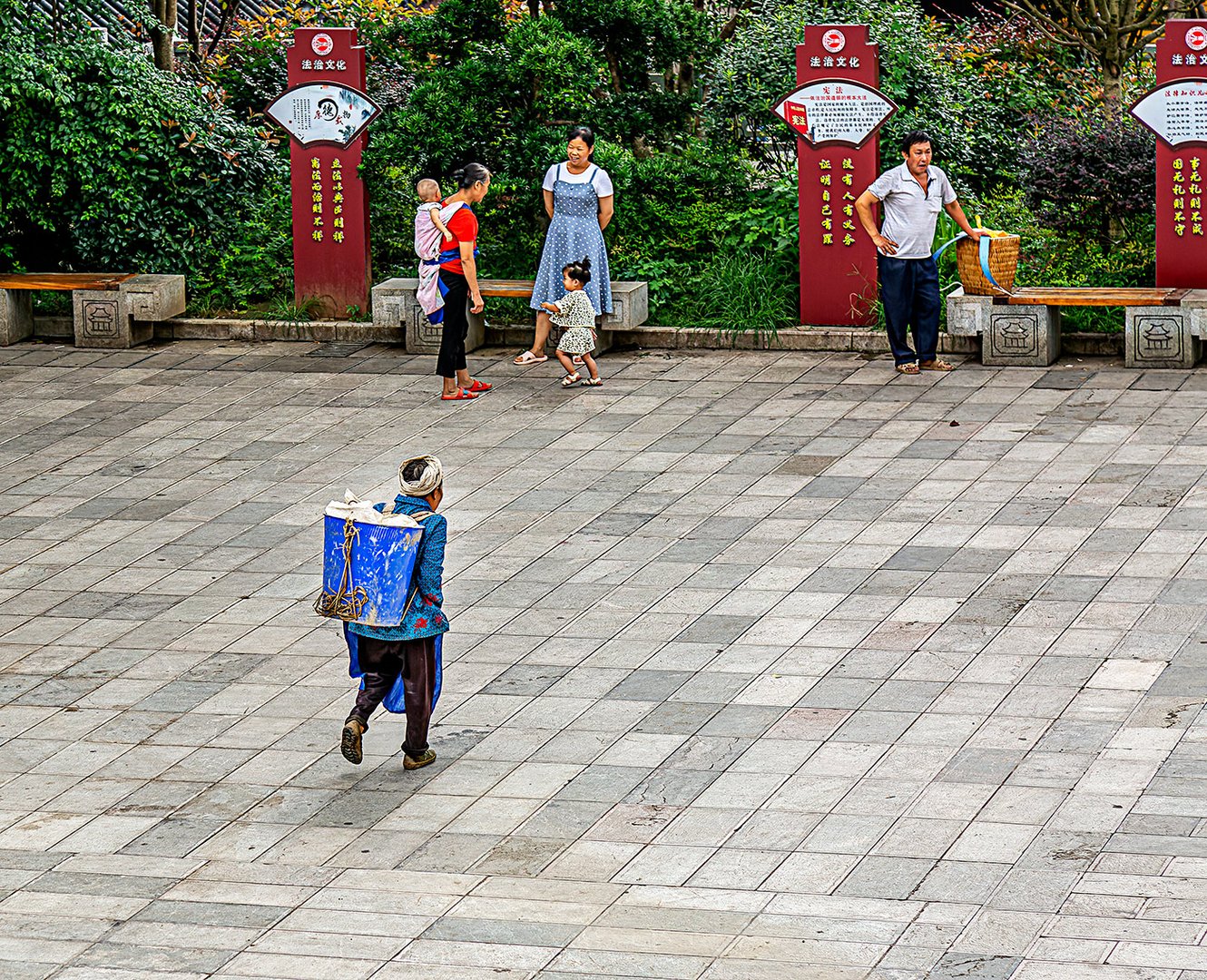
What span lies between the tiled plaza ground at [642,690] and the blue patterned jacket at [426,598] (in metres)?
0.60

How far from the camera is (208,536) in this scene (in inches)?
447

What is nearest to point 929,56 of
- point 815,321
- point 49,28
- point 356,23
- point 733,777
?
point 815,321

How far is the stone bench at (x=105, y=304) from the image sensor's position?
15891mm

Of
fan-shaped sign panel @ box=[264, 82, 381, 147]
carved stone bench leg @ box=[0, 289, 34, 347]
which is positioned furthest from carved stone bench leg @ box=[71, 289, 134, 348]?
fan-shaped sign panel @ box=[264, 82, 381, 147]

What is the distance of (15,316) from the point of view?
1622 cm

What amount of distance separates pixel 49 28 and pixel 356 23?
2661 mm

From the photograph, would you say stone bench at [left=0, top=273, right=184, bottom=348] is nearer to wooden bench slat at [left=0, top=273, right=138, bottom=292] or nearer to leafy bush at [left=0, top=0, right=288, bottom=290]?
wooden bench slat at [left=0, top=273, right=138, bottom=292]

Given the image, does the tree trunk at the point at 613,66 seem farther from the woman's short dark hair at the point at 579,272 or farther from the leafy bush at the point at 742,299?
the woman's short dark hair at the point at 579,272

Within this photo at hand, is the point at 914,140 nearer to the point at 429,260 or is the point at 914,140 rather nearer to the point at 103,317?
the point at 429,260

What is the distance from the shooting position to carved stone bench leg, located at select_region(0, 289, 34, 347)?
635 inches

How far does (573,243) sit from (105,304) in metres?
3.91

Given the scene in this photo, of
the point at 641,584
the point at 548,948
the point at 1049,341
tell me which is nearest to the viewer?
the point at 548,948

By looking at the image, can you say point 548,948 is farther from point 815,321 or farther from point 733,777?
point 815,321

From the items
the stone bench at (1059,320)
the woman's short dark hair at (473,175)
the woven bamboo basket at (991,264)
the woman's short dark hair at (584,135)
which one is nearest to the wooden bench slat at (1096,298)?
the stone bench at (1059,320)
